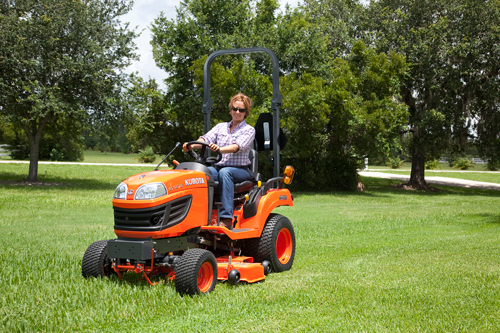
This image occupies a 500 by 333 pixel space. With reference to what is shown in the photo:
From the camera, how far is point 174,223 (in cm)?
467

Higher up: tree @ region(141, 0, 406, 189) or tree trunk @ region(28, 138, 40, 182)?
tree @ region(141, 0, 406, 189)

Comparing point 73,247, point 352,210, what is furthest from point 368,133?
point 73,247

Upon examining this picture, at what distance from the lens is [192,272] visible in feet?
14.5

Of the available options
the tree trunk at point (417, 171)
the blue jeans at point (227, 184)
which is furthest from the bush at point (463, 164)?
the blue jeans at point (227, 184)

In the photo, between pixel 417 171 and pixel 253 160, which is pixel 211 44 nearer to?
pixel 417 171

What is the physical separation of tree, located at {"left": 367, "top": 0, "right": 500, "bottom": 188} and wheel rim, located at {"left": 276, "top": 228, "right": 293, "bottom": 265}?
1783cm

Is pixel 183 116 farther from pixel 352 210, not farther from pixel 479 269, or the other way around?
pixel 479 269

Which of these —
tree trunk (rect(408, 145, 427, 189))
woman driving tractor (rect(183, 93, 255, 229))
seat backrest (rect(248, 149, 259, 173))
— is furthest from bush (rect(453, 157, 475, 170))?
woman driving tractor (rect(183, 93, 255, 229))

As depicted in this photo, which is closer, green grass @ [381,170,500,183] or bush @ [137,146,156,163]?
green grass @ [381,170,500,183]

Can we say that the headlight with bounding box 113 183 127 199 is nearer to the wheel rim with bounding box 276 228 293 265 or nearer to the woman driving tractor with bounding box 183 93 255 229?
the woman driving tractor with bounding box 183 93 255 229

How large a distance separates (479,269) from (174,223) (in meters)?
3.86

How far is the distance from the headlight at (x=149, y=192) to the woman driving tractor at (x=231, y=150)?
76 cm

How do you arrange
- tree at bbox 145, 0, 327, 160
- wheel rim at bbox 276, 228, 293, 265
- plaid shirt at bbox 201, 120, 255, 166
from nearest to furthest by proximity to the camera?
plaid shirt at bbox 201, 120, 255, 166 < wheel rim at bbox 276, 228, 293, 265 < tree at bbox 145, 0, 327, 160

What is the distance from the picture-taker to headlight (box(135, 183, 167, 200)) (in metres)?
4.54
